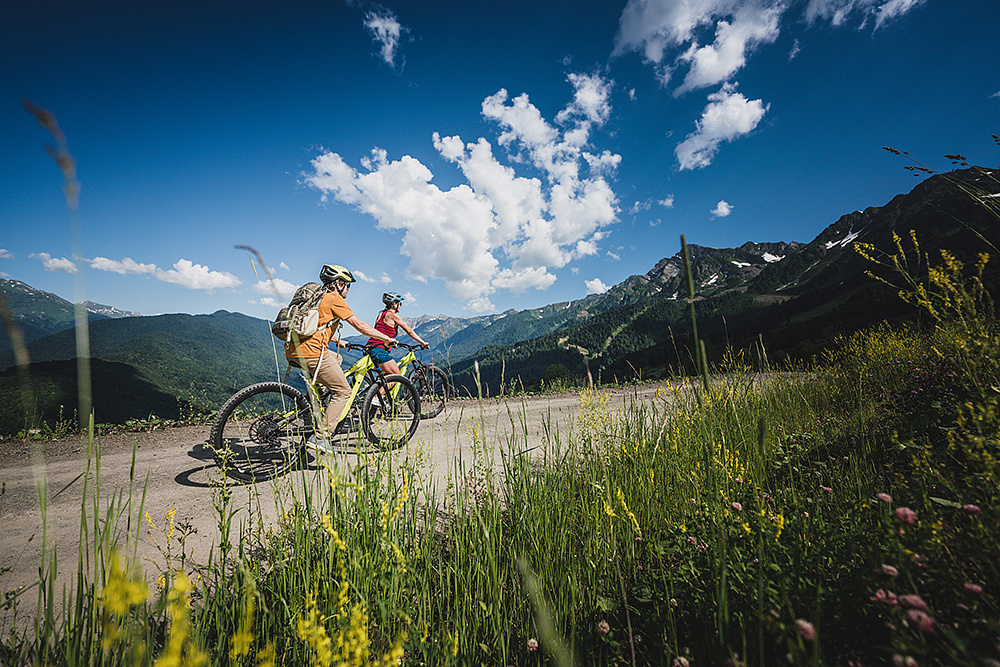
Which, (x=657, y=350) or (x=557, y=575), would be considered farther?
(x=657, y=350)

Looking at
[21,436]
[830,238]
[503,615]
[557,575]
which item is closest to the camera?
[503,615]

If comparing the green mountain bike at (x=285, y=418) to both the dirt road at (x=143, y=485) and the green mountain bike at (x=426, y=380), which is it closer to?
the dirt road at (x=143, y=485)

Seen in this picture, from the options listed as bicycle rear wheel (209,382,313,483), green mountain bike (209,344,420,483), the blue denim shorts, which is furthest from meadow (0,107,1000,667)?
the blue denim shorts

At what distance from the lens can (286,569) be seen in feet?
8.48

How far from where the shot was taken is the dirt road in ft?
10.8

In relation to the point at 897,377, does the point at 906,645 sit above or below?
below

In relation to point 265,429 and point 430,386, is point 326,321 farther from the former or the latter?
point 430,386

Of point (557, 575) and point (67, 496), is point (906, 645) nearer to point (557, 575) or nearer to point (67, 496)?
point (557, 575)

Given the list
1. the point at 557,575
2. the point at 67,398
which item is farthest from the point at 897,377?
the point at 67,398

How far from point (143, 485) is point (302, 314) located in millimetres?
2907

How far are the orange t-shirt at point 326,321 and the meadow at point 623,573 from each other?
90.6 inches

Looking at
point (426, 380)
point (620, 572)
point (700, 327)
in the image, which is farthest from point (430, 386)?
point (700, 327)

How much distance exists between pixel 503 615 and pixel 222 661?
1.48 meters

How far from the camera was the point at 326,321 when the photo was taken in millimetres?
5762
